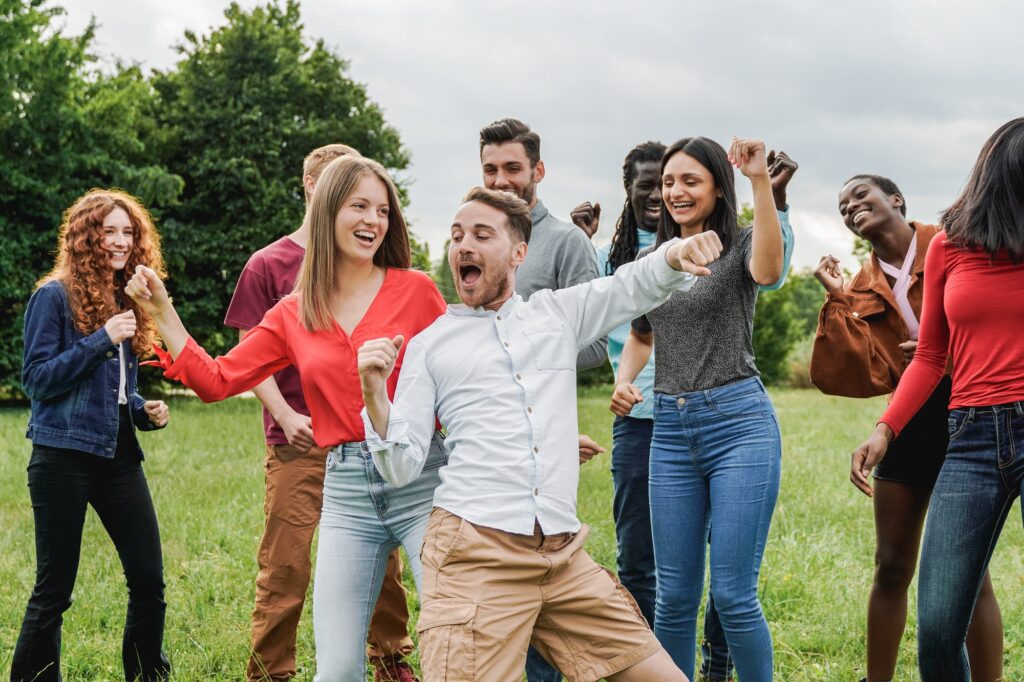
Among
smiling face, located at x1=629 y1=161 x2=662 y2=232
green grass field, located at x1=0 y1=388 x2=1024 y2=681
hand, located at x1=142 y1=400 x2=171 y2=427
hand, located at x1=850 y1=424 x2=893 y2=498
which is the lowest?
green grass field, located at x1=0 y1=388 x2=1024 y2=681

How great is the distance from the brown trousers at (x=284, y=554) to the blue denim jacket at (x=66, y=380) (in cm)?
78

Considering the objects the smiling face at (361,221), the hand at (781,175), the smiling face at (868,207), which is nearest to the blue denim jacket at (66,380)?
the smiling face at (361,221)

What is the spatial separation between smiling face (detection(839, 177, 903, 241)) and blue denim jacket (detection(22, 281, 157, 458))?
3.34 metres

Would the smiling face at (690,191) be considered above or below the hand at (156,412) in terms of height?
above

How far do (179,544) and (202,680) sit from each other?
331cm

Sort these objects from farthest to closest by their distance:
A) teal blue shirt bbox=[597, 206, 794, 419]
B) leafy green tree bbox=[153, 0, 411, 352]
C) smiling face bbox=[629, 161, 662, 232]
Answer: leafy green tree bbox=[153, 0, 411, 352], smiling face bbox=[629, 161, 662, 232], teal blue shirt bbox=[597, 206, 794, 419]

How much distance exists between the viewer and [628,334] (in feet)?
16.6

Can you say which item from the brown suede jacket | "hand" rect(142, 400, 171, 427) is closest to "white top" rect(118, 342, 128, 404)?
"hand" rect(142, 400, 171, 427)

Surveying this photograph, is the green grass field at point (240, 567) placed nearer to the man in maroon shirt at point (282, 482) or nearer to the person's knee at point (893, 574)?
the man in maroon shirt at point (282, 482)

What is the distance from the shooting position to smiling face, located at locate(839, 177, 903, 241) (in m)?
4.37

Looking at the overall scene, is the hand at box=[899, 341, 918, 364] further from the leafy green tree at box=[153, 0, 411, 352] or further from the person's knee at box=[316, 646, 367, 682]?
the leafy green tree at box=[153, 0, 411, 352]

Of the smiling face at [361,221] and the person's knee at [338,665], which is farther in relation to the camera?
the smiling face at [361,221]

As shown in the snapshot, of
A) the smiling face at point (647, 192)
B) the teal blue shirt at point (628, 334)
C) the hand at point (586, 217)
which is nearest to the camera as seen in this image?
the teal blue shirt at point (628, 334)

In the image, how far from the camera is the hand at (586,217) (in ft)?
17.6
